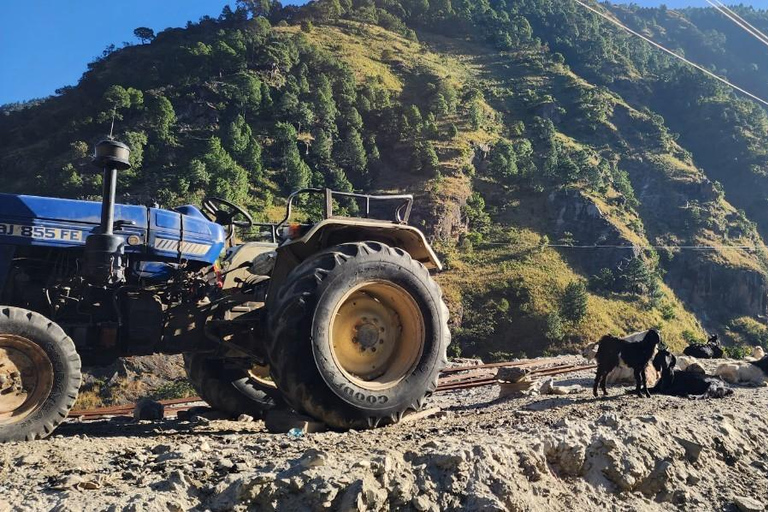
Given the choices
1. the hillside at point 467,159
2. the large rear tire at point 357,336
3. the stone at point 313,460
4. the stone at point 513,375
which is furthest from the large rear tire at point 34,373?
the hillside at point 467,159

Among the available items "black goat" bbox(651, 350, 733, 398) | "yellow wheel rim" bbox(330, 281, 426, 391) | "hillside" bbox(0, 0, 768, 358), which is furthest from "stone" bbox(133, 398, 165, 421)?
"hillside" bbox(0, 0, 768, 358)

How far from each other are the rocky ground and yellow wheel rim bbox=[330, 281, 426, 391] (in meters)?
0.50

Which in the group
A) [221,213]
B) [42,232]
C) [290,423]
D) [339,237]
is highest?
[221,213]

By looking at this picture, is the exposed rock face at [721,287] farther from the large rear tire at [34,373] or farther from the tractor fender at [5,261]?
the large rear tire at [34,373]

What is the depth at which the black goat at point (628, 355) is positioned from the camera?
6.57 metres

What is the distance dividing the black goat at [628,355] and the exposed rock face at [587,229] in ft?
152

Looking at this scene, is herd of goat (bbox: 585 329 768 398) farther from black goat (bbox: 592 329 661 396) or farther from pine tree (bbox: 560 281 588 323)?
pine tree (bbox: 560 281 588 323)

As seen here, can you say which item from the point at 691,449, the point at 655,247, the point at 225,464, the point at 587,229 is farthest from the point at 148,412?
the point at 655,247

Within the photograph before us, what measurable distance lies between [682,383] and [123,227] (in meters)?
6.01

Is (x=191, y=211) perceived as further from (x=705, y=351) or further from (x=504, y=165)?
(x=504, y=165)

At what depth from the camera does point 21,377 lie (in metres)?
3.93

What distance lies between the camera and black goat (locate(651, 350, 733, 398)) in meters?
6.30

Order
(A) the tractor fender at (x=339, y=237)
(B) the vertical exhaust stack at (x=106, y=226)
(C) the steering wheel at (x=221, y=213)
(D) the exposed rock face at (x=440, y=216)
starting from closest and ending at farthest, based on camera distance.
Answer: (B) the vertical exhaust stack at (x=106, y=226)
(A) the tractor fender at (x=339, y=237)
(C) the steering wheel at (x=221, y=213)
(D) the exposed rock face at (x=440, y=216)

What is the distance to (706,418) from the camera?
4262mm
